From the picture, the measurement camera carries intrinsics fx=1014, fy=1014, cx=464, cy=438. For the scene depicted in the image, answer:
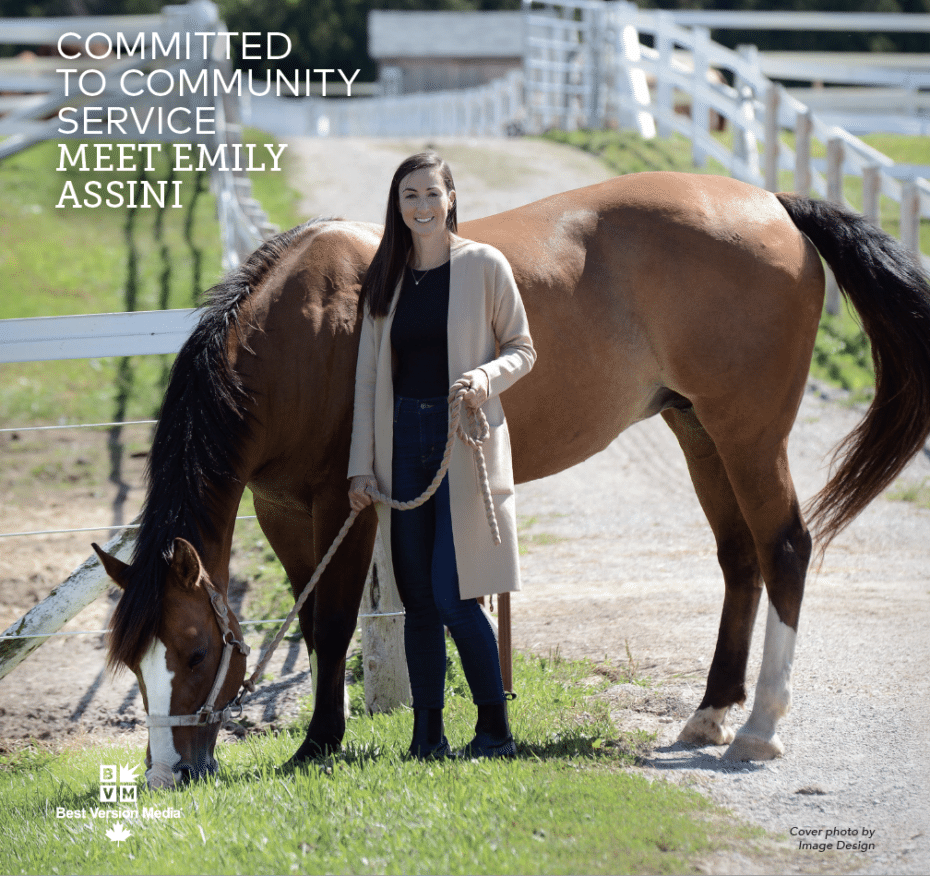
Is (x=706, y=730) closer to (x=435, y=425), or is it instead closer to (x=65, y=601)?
(x=435, y=425)

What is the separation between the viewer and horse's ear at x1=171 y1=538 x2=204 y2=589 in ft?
9.70

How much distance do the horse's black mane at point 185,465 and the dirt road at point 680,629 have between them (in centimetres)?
172

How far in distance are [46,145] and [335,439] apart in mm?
13808

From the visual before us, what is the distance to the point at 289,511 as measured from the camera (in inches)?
143

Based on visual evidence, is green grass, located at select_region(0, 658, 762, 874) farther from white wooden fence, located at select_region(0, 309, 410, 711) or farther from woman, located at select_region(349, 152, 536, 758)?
white wooden fence, located at select_region(0, 309, 410, 711)

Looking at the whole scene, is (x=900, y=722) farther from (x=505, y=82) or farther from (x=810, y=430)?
(x=505, y=82)

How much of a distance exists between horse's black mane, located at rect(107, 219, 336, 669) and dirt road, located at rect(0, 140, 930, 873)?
1.72 metres

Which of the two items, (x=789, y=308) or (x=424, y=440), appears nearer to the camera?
(x=424, y=440)

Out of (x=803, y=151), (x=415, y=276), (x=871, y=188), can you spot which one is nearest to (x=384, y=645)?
(x=415, y=276)

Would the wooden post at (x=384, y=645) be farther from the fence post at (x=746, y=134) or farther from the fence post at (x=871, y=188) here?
the fence post at (x=746, y=134)

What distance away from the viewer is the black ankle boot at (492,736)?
3279mm

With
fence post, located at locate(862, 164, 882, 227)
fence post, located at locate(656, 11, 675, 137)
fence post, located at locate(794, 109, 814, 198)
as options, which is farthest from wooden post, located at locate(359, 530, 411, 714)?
fence post, located at locate(656, 11, 675, 137)

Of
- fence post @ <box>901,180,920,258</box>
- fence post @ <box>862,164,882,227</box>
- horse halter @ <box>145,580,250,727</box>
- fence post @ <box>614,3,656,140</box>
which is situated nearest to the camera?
horse halter @ <box>145,580,250,727</box>

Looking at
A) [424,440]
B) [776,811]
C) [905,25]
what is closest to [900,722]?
[776,811]
